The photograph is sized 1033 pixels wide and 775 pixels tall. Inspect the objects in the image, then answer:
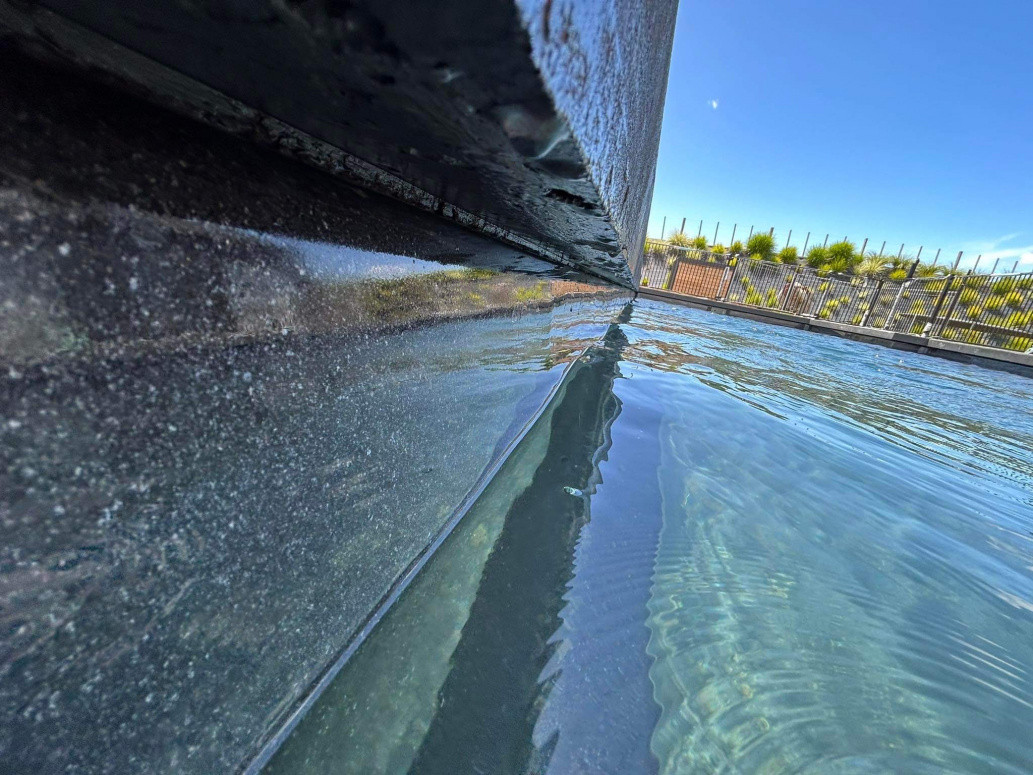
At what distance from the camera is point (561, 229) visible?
94cm

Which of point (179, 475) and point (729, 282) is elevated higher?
point (729, 282)

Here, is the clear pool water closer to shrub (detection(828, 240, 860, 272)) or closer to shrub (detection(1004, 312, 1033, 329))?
shrub (detection(1004, 312, 1033, 329))

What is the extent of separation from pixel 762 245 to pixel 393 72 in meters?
27.7

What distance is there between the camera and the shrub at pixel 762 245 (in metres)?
22.7

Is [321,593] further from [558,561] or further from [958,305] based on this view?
[958,305]

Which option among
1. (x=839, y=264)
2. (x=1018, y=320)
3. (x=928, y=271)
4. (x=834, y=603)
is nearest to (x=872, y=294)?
(x=1018, y=320)

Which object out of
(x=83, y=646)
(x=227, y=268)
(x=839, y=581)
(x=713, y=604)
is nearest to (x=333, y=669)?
(x=83, y=646)

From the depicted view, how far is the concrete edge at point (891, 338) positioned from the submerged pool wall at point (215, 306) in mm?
13988

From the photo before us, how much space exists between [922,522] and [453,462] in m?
1.88

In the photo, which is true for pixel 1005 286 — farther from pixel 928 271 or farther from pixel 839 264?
pixel 928 271

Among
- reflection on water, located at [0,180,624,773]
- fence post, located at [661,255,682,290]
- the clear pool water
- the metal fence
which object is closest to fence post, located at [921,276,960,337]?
the metal fence

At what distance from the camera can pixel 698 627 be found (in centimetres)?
97

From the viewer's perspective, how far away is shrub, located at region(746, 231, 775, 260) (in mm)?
22688

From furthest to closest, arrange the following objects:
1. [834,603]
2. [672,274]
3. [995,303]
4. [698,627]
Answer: [672,274], [995,303], [834,603], [698,627]
